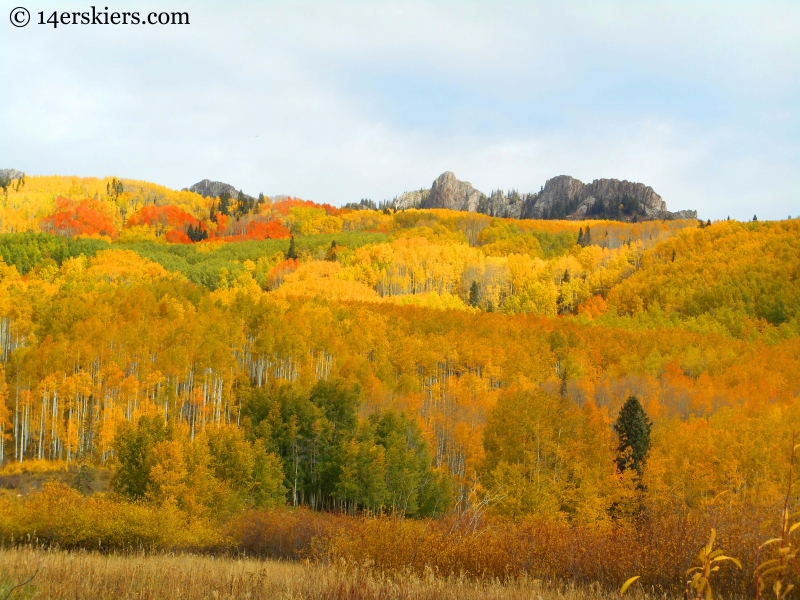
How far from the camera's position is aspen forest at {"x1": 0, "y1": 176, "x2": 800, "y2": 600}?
16.0m

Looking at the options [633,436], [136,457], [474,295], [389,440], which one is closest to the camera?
[136,457]

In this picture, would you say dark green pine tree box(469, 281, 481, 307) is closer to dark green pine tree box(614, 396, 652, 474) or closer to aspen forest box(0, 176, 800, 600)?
aspen forest box(0, 176, 800, 600)

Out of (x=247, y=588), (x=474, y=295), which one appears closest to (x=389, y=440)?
(x=247, y=588)

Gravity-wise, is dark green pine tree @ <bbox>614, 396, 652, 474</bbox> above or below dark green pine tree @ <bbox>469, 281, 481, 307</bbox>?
below

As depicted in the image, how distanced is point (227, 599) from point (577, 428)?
43358 mm

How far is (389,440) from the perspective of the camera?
59.5 m

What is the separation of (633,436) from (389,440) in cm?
1955

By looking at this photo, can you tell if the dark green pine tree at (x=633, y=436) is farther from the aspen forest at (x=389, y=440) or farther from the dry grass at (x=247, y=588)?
the dry grass at (x=247, y=588)

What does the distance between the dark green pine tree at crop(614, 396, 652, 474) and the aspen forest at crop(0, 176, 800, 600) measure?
0.17 metres

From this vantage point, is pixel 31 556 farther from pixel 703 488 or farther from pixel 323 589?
pixel 703 488

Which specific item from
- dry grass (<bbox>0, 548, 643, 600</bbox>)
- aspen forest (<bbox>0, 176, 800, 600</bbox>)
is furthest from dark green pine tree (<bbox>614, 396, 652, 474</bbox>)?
dry grass (<bbox>0, 548, 643, 600</bbox>)

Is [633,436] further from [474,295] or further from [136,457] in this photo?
[474,295]

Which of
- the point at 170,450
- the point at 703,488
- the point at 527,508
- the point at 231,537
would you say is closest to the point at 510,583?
the point at 231,537

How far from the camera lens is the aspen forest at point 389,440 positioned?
16.0 m
